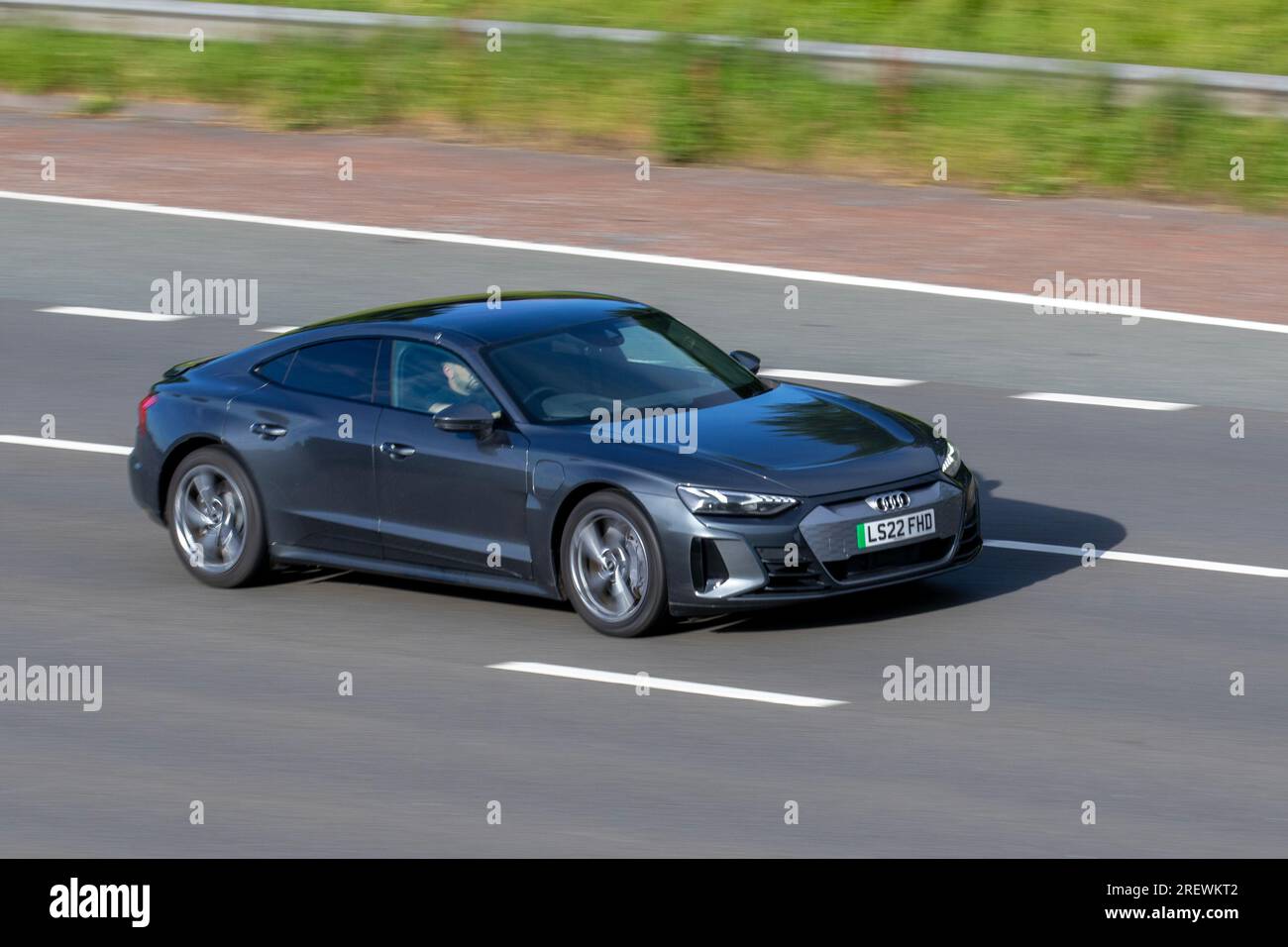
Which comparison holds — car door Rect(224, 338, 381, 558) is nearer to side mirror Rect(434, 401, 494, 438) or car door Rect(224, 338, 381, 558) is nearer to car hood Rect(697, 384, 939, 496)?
side mirror Rect(434, 401, 494, 438)

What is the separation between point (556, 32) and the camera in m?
23.3

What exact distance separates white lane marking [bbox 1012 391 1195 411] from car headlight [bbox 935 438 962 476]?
410cm

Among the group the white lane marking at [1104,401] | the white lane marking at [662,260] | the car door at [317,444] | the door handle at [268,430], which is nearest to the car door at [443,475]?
the car door at [317,444]

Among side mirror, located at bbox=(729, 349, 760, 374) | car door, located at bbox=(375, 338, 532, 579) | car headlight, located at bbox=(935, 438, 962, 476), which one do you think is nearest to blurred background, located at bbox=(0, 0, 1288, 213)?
side mirror, located at bbox=(729, 349, 760, 374)

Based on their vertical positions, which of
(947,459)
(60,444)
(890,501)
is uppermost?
(947,459)

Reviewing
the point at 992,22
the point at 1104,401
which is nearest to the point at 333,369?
the point at 1104,401

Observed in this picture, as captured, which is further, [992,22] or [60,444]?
[992,22]

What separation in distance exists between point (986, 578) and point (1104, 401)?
385cm

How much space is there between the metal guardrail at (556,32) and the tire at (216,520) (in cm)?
1163

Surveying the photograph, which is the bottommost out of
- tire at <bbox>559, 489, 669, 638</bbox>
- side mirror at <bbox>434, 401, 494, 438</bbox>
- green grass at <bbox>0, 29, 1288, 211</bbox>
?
tire at <bbox>559, 489, 669, 638</bbox>

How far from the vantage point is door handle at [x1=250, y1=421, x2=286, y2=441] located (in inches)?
436

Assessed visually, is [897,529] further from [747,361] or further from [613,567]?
[747,361]

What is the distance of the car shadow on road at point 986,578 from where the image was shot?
10.4 meters
